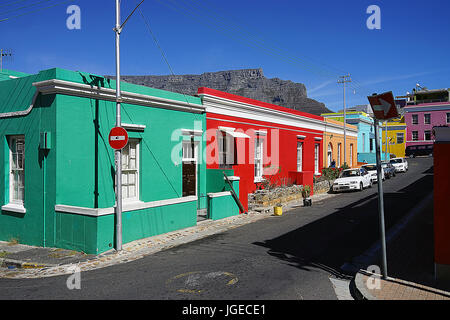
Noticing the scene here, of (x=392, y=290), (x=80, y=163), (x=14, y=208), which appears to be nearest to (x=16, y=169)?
(x=14, y=208)

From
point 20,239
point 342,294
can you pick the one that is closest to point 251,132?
point 20,239

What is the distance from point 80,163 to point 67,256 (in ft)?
8.55

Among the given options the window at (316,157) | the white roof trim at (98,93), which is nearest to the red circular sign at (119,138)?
the white roof trim at (98,93)

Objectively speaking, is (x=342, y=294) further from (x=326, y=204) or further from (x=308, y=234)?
(x=326, y=204)

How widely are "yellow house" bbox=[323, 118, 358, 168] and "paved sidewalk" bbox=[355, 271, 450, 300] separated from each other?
22426mm

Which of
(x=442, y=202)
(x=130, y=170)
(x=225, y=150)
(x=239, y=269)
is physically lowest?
(x=239, y=269)

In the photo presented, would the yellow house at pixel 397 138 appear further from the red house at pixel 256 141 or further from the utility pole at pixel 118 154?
the utility pole at pixel 118 154

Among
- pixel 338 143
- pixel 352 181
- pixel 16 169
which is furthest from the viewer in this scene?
pixel 338 143

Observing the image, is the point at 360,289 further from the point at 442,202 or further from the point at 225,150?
the point at 225,150

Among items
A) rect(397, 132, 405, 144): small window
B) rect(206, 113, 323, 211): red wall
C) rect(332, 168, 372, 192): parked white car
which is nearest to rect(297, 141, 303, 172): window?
rect(206, 113, 323, 211): red wall

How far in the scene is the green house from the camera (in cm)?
969

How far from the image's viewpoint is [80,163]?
10.2 m

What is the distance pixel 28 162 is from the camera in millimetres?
10445

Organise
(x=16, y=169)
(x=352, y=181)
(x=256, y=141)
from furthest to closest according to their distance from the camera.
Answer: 1. (x=352, y=181)
2. (x=256, y=141)
3. (x=16, y=169)
